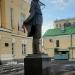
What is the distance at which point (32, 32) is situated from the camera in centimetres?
739

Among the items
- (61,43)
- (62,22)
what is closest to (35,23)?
(61,43)

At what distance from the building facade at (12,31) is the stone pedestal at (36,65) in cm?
1882

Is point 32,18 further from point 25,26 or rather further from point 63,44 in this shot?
point 63,44

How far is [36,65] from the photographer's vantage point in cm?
697

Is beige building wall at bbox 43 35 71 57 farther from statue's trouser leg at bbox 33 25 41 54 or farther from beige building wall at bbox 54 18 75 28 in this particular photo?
statue's trouser leg at bbox 33 25 41 54

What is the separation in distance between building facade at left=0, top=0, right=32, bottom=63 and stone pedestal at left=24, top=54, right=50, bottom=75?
741 inches

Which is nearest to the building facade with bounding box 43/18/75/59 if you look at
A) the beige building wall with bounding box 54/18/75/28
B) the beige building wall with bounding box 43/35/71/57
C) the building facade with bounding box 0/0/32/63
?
the beige building wall with bounding box 43/35/71/57

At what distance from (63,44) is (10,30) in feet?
87.2

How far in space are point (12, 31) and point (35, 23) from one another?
2218 cm

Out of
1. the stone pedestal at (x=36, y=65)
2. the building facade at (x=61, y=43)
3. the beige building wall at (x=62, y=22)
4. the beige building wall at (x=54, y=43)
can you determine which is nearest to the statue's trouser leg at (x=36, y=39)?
the stone pedestal at (x=36, y=65)

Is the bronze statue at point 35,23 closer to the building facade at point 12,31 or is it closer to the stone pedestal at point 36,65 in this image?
the stone pedestal at point 36,65

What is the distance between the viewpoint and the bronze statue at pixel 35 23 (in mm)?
7273

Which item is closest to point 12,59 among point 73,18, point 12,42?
point 12,42

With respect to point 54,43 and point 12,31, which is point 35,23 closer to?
point 12,31
